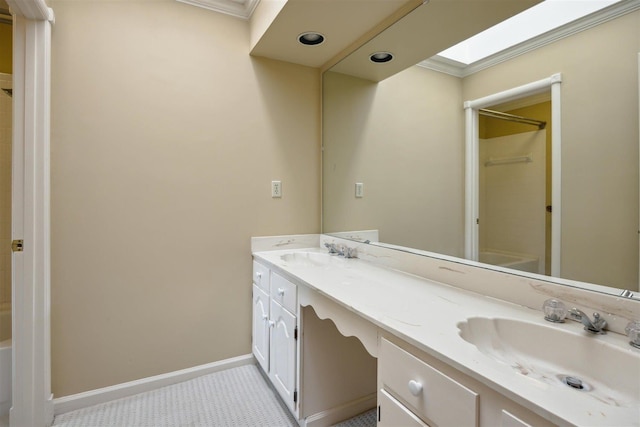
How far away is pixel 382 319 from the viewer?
923 mm

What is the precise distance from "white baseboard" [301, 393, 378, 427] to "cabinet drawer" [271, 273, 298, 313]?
52cm

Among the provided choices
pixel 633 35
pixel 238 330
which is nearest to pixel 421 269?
pixel 633 35

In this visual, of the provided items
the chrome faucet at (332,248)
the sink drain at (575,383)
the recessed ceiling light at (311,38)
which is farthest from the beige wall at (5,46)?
the sink drain at (575,383)

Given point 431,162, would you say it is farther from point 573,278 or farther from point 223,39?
point 223,39

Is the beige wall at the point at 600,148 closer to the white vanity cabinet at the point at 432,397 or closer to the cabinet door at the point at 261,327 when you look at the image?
the white vanity cabinet at the point at 432,397

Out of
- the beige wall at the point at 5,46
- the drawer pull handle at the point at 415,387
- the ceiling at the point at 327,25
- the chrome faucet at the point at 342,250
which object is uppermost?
the beige wall at the point at 5,46

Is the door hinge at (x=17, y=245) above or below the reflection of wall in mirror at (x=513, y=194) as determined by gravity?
below

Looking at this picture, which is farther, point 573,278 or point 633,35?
point 573,278

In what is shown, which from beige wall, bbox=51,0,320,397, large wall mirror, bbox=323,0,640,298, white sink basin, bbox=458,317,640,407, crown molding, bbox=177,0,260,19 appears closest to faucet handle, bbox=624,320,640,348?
white sink basin, bbox=458,317,640,407

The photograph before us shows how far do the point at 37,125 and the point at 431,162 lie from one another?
6.23 ft

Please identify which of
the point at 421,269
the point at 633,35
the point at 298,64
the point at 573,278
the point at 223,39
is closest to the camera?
the point at 633,35

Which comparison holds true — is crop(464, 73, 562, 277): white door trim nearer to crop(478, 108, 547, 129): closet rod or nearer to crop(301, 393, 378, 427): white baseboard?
crop(478, 108, 547, 129): closet rod

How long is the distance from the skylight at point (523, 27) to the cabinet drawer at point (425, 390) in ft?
3.90

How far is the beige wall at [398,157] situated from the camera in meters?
1.49
